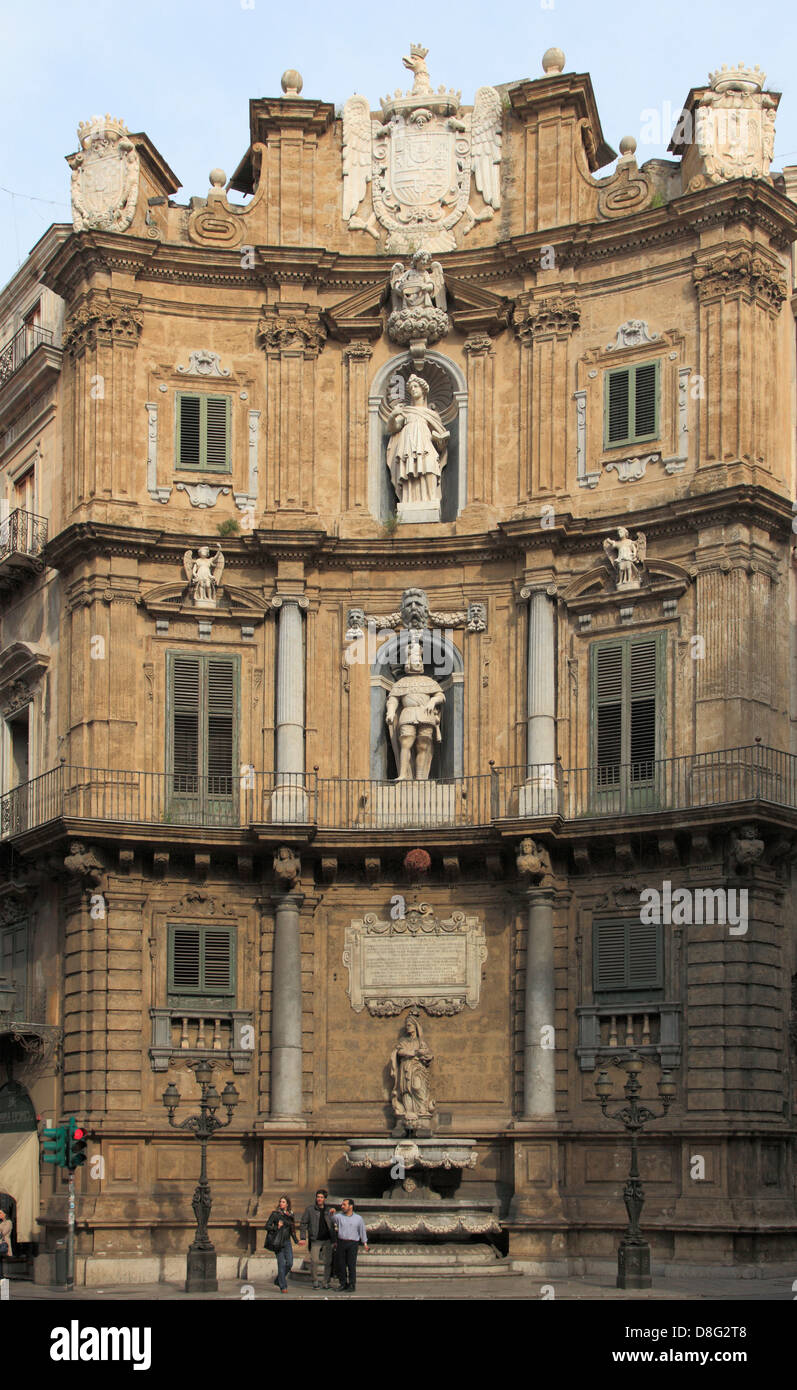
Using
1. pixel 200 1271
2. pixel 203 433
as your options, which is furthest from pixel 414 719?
pixel 200 1271

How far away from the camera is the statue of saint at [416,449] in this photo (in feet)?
120

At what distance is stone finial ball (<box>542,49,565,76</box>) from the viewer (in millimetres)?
36562

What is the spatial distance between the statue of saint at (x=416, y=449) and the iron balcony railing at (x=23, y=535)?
686 cm

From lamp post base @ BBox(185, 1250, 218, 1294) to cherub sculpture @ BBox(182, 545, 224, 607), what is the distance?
38.8ft

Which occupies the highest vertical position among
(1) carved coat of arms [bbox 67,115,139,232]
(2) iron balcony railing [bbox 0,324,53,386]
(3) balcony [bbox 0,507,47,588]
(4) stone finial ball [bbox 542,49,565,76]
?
(4) stone finial ball [bbox 542,49,565,76]

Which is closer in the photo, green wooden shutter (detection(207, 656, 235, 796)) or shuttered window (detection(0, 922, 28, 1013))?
green wooden shutter (detection(207, 656, 235, 796))

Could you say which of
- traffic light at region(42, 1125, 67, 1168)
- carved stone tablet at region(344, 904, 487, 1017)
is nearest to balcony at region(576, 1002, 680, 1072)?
carved stone tablet at region(344, 904, 487, 1017)

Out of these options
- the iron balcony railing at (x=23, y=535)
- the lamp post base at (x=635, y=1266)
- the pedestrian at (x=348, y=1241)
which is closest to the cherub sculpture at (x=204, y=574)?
the iron balcony railing at (x=23, y=535)

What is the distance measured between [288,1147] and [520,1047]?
425cm

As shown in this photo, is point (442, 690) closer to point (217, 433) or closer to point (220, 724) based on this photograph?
point (220, 724)

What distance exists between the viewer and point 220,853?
3475cm

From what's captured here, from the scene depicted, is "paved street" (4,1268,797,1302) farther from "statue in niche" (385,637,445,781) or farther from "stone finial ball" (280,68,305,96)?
"stone finial ball" (280,68,305,96)

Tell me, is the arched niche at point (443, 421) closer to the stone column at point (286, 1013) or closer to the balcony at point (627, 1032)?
the stone column at point (286, 1013)

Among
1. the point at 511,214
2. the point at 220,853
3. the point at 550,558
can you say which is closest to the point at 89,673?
the point at 220,853
